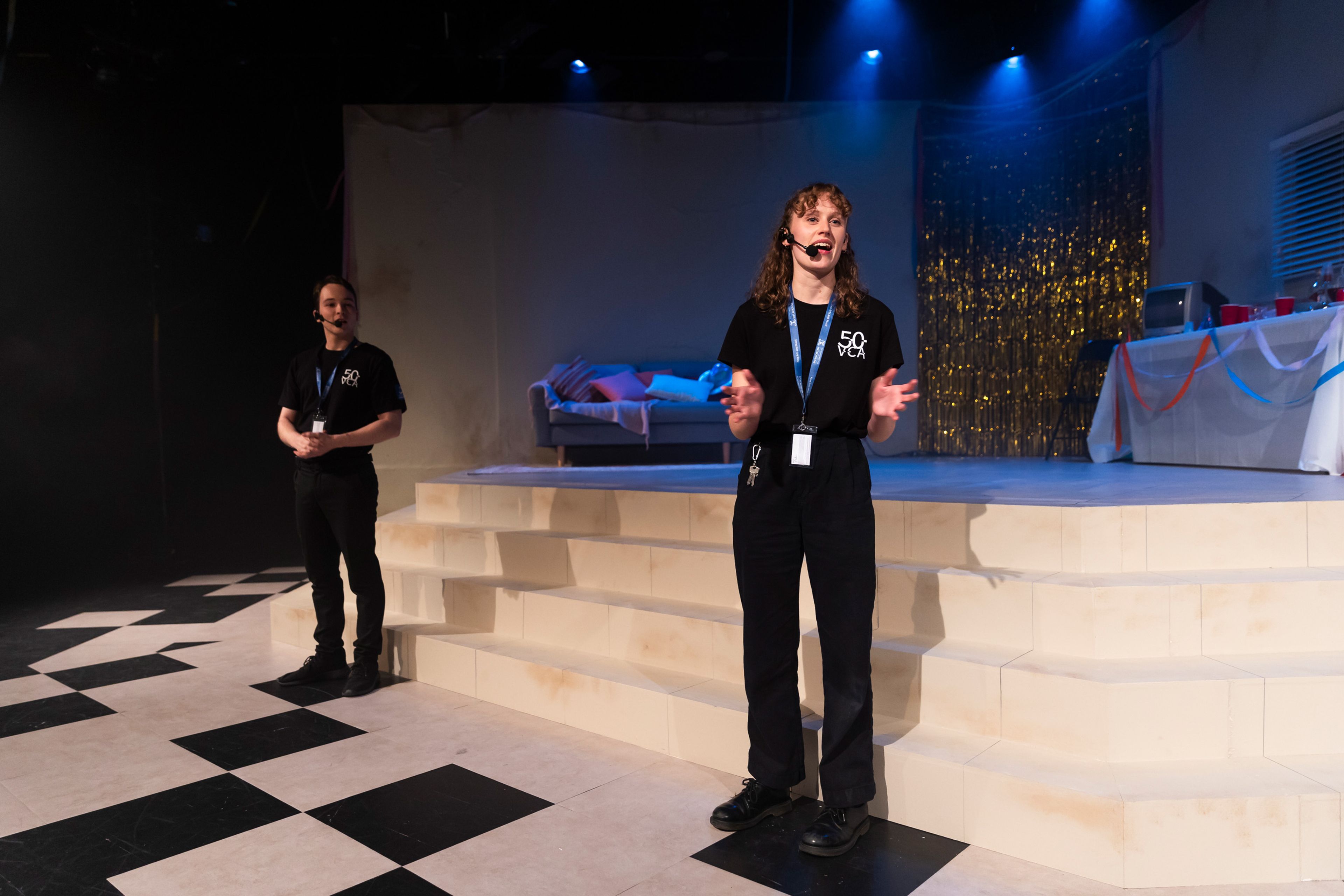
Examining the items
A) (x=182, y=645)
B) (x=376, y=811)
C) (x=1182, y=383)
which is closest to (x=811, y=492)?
(x=376, y=811)

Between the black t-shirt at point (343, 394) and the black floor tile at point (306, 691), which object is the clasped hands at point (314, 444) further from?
the black floor tile at point (306, 691)

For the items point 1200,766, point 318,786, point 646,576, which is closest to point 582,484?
point 646,576

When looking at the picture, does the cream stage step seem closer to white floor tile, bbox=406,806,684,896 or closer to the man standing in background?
the man standing in background

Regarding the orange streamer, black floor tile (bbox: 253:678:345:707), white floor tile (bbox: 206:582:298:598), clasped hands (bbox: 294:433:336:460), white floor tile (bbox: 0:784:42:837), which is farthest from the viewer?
white floor tile (bbox: 206:582:298:598)

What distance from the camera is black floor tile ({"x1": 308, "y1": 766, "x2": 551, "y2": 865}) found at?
Answer: 5.74 ft

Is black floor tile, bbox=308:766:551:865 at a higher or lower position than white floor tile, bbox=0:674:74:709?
higher

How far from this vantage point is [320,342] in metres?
5.83

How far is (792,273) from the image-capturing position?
178 cm

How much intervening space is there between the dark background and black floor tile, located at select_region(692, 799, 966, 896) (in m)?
4.90

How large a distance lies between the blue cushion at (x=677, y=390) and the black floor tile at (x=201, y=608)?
2.86 m

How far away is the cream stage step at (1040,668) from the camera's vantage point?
1546mm

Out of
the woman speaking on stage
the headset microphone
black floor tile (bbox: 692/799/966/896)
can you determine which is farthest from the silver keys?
black floor tile (bbox: 692/799/966/896)

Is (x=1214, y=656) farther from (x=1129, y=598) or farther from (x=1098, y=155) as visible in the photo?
(x=1098, y=155)

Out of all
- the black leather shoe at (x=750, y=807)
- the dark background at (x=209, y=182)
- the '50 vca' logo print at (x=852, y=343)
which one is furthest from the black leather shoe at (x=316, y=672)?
the dark background at (x=209, y=182)
